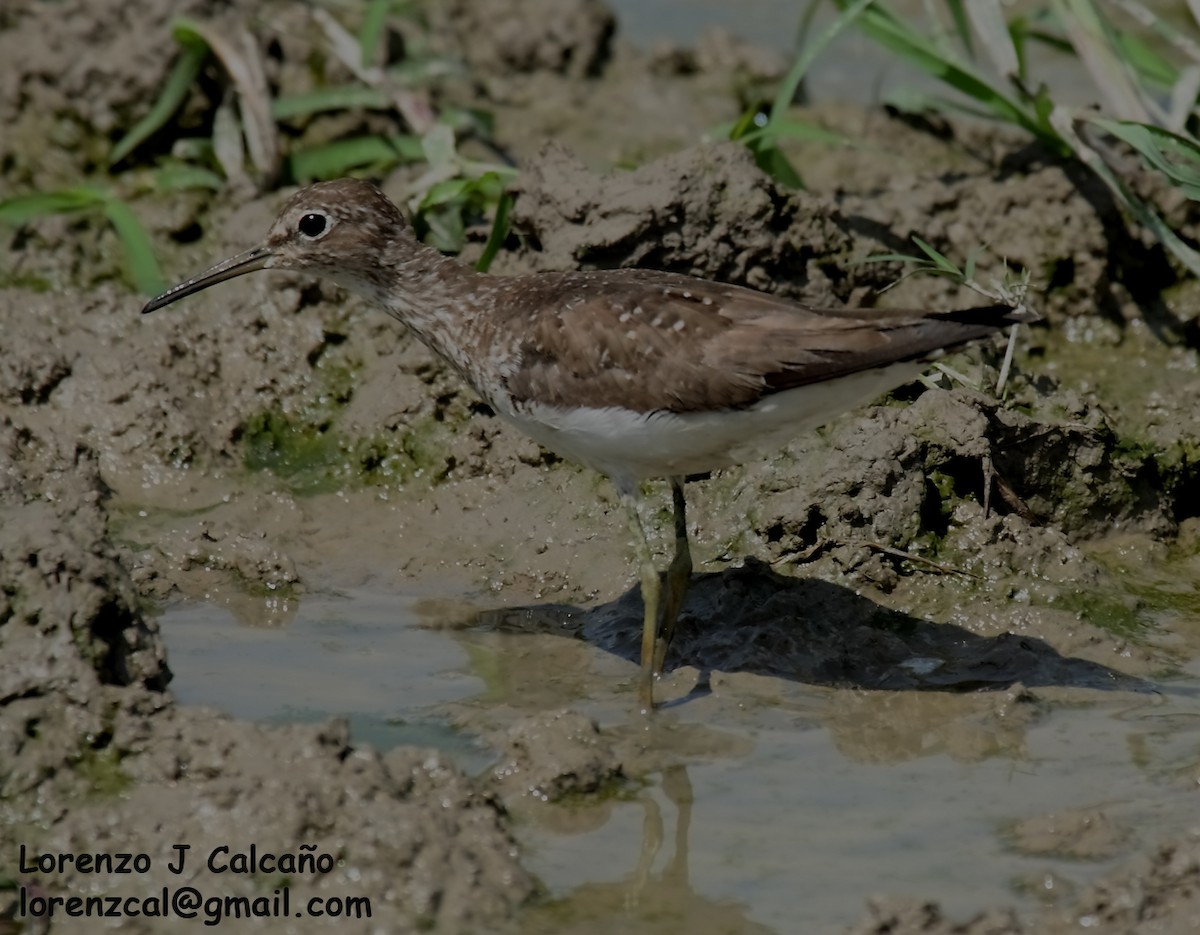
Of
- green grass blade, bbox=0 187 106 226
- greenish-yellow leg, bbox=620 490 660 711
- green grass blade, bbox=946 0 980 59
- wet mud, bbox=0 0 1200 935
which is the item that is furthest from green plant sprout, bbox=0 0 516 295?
greenish-yellow leg, bbox=620 490 660 711

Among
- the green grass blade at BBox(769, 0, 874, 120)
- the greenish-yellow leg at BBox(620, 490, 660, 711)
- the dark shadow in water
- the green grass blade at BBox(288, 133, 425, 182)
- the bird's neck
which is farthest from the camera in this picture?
the green grass blade at BBox(288, 133, 425, 182)

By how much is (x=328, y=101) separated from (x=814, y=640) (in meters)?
4.84

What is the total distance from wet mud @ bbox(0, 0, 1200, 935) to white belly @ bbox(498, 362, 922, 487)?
77cm

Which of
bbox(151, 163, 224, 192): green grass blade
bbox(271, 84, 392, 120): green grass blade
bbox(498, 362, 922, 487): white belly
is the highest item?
bbox(271, 84, 392, 120): green grass blade

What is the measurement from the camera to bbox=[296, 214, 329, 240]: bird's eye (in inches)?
307

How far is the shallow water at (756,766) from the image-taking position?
17.3ft

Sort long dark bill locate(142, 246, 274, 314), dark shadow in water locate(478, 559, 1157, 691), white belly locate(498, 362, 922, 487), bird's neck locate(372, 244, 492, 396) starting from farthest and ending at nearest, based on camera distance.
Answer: long dark bill locate(142, 246, 274, 314), bird's neck locate(372, 244, 492, 396), dark shadow in water locate(478, 559, 1157, 691), white belly locate(498, 362, 922, 487)

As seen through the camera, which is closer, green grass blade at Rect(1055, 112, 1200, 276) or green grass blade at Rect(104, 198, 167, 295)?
green grass blade at Rect(1055, 112, 1200, 276)

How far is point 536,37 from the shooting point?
11602 mm

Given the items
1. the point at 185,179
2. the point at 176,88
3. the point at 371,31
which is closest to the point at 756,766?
the point at 185,179

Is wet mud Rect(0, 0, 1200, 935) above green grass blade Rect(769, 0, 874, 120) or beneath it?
beneath

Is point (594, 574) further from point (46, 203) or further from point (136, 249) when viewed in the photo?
point (46, 203)

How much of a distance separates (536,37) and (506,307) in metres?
4.91

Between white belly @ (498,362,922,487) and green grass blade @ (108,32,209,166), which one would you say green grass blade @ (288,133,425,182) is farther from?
white belly @ (498,362,922,487)
